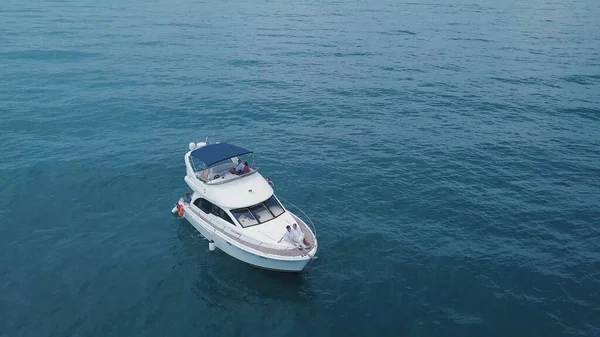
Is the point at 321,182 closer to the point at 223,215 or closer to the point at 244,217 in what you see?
the point at 244,217

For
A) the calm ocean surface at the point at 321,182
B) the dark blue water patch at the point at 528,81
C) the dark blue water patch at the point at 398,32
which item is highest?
the dark blue water patch at the point at 398,32

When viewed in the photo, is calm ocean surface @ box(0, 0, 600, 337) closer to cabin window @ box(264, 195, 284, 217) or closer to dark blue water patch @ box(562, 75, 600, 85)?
dark blue water patch @ box(562, 75, 600, 85)

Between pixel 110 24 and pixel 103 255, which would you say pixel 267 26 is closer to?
pixel 110 24

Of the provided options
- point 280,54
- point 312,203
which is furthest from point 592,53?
point 312,203

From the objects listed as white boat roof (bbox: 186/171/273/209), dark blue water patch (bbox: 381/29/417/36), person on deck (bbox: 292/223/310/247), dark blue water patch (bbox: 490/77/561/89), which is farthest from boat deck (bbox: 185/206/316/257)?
dark blue water patch (bbox: 381/29/417/36)

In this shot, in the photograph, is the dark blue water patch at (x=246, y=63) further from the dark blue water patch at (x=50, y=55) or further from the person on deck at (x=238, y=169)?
the person on deck at (x=238, y=169)

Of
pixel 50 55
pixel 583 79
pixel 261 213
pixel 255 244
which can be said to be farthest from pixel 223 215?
pixel 50 55

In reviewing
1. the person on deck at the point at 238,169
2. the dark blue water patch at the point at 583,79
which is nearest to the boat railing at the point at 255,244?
the person on deck at the point at 238,169
